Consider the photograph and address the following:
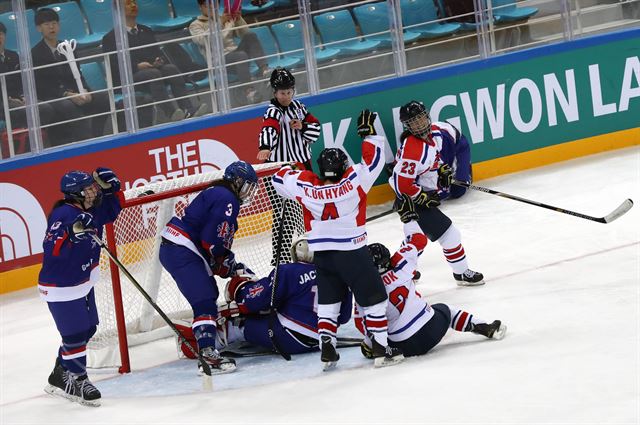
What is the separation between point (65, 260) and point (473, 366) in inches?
74.3

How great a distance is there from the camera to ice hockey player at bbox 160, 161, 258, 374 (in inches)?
224

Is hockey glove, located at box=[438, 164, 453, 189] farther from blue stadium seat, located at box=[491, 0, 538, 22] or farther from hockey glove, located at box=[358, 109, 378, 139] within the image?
blue stadium seat, located at box=[491, 0, 538, 22]

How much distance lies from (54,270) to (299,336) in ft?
3.98

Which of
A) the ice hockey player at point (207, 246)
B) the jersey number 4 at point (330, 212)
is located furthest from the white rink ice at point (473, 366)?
the jersey number 4 at point (330, 212)

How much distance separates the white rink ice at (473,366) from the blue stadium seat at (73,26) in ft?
5.73

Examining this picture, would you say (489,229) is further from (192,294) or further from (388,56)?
(192,294)

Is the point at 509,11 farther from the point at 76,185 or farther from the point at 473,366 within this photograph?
the point at 76,185

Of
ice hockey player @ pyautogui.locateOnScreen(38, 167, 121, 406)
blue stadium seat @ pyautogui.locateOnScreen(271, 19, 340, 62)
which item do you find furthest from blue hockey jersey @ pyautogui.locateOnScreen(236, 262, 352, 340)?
blue stadium seat @ pyautogui.locateOnScreen(271, 19, 340, 62)

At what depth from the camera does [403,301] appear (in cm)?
540

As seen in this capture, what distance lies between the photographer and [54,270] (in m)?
5.37

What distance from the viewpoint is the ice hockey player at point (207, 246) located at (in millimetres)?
5680

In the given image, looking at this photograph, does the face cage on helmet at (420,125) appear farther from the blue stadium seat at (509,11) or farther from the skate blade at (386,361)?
the blue stadium seat at (509,11)

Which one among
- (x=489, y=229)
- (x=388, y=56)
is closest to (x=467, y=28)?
(x=388, y=56)

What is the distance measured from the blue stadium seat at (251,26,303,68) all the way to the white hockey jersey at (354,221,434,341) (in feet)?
11.5
